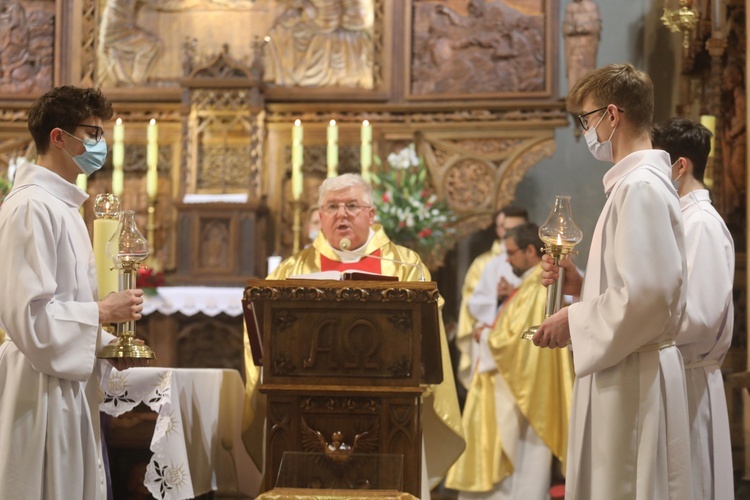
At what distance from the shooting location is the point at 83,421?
341 centimetres

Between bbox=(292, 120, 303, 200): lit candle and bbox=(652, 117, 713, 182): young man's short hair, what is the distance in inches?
154

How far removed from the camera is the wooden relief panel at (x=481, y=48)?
7.84 meters

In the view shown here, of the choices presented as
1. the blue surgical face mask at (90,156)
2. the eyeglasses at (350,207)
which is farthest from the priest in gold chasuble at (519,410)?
the blue surgical face mask at (90,156)

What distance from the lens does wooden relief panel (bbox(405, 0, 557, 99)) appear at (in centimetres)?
784

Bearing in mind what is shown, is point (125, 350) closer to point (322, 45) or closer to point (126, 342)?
point (126, 342)

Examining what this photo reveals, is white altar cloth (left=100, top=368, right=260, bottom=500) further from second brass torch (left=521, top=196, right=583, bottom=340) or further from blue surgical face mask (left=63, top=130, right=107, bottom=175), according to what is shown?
second brass torch (left=521, top=196, right=583, bottom=340)

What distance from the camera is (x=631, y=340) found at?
9.75ft

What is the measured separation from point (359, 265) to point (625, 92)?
2097 mm

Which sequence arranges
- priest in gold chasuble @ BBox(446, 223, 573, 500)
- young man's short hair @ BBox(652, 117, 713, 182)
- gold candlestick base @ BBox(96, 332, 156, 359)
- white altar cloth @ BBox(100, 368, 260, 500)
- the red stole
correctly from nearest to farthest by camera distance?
gold candlestick base @ BBox(96, 332, 156, 359) → young man's short hair @ BBox(652, 117, 713, 182) → white altar cloth @ BBox(100, 368, 260, 500) → the red stole → priest in gold chasuble @ BBox(446, 223, 573, 500)

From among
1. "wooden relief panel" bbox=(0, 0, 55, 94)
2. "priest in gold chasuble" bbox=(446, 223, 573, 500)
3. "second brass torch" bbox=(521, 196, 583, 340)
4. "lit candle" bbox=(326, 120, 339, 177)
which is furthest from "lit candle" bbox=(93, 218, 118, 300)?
"wooden relief panel" bbox=(0, 0, 55, 94)

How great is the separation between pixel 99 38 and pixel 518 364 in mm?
4366

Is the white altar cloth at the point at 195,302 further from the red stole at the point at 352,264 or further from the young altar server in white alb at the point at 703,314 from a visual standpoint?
the young altar server in white alb at the point at 703,314

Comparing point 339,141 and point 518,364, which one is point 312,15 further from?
point 518,364

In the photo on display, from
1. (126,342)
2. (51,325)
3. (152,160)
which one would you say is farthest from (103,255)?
(152,160)
